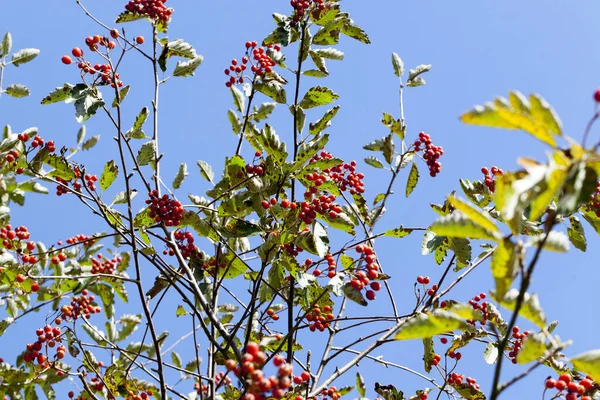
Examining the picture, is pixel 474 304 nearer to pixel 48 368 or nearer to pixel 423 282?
pixel 423 282

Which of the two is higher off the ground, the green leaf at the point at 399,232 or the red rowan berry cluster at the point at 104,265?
the red rowan berry cluster at the point at 104,265

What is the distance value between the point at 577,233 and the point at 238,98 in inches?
102

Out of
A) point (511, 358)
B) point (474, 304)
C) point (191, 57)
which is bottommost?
point (511, 358)

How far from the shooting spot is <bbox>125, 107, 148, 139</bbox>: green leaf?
3.91 metres

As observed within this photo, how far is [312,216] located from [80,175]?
1.58 meters

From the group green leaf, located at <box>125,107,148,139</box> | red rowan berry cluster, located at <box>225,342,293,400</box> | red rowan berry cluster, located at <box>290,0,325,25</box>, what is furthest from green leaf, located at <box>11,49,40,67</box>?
red rowan berry cluster, located at <box>225,342,293,400</box>

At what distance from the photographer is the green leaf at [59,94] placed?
3.72m

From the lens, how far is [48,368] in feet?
13.2


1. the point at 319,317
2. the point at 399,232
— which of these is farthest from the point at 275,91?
the point at 319,317

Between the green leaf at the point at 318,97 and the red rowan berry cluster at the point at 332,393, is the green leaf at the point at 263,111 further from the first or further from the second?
the red rowan berry cluster at the point at 332,393

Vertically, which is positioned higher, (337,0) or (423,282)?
(337,0)

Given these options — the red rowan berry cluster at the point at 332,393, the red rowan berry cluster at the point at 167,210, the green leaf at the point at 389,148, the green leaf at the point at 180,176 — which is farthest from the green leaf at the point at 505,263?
the green leaf at the point at 180,176

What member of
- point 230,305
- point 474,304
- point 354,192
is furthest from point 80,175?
point 474,304

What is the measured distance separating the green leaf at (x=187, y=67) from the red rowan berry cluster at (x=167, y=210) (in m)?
1.13
